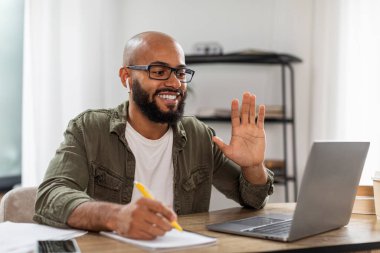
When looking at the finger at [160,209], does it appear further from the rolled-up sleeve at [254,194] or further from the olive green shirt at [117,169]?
the rolled-up sleeve at [254,194]

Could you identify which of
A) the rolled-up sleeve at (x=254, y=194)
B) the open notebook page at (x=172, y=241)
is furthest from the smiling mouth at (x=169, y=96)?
the open notebook page at (x=172, y=241)

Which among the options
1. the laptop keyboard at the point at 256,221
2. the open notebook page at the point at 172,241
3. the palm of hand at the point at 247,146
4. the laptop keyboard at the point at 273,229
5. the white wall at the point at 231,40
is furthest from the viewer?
the white wall at the point at 231,40

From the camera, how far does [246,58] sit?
3744mm

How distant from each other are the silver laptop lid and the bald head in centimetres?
73

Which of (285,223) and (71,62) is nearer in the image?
(285,223)

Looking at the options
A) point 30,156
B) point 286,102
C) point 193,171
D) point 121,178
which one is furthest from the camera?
point 286,102

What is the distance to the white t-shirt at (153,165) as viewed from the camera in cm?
204

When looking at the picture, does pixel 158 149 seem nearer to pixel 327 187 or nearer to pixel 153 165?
pixel 153 165

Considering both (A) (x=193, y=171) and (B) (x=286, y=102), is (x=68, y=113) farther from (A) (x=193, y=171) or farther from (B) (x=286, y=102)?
(A) (x=193, y=171)

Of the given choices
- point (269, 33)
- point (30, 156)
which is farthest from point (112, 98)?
point (269, 33)

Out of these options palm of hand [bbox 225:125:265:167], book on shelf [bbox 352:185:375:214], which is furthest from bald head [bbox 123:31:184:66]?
book on shelf [bbox 352:185:375:214]

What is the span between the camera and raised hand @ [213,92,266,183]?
1.90 meters

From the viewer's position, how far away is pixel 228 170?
7.01 ft

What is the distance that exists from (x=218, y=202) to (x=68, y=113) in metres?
1.16
